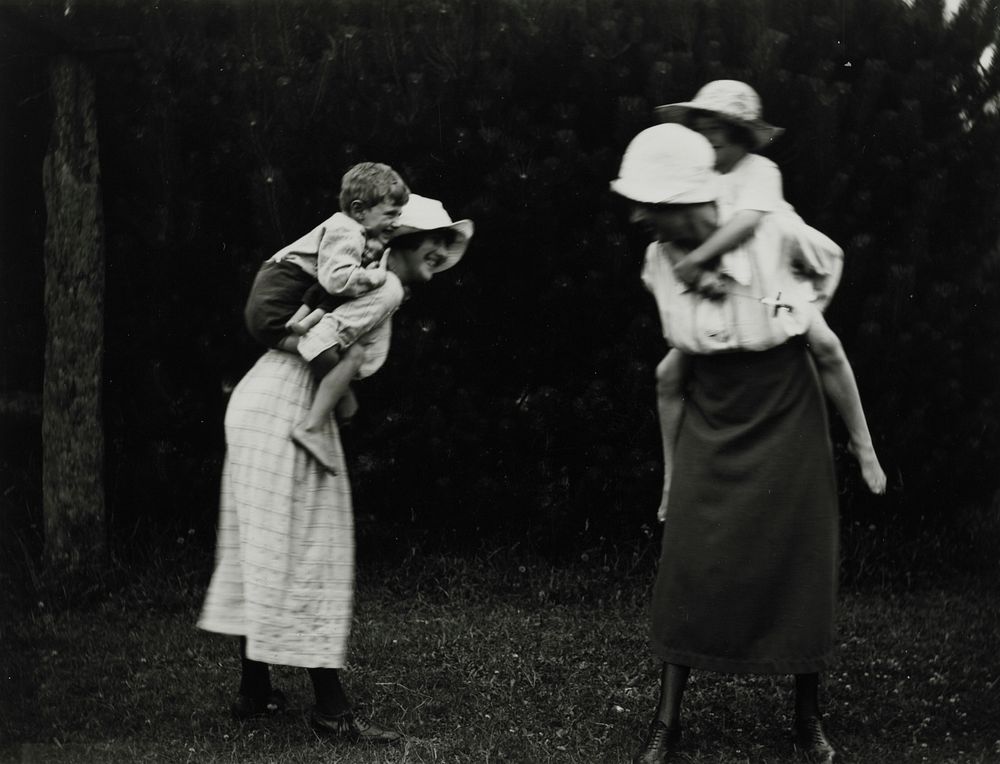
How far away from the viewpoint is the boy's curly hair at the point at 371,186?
13.3 ft

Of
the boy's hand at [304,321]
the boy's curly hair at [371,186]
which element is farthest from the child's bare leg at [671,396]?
the boy's hand at [304,321]

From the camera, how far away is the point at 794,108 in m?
5.72

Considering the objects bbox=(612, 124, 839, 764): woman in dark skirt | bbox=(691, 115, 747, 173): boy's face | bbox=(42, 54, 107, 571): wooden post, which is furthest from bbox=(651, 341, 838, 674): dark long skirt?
bbox=(42, 54, 107, 571): wooden post

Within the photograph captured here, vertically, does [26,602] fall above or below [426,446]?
below

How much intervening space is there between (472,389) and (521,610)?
1.09 metres

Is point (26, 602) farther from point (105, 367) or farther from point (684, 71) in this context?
point (684, 71)

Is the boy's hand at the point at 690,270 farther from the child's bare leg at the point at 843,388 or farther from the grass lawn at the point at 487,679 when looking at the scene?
the grass lawn at the point at 487,679

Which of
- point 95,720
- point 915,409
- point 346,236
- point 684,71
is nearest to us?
point 346,236

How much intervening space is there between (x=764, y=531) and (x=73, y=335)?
3.67m

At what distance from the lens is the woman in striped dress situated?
4.10m

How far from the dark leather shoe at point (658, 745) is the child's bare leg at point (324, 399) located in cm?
135

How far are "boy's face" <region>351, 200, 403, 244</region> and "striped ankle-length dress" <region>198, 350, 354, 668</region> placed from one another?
0.51 m

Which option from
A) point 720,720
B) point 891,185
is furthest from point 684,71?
point 720,720

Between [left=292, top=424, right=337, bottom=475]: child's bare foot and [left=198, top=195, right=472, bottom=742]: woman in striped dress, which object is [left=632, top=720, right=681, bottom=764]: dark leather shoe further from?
[left=292, top=424, right=337, bottom=475]: child's bare foot
